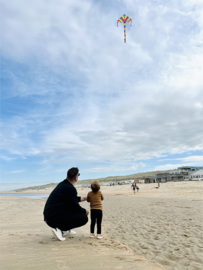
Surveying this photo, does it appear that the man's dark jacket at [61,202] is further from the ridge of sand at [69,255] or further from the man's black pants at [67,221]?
the ridge of sand at [69,255]

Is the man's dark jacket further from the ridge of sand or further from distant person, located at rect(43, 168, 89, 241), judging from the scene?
the ridge of sand

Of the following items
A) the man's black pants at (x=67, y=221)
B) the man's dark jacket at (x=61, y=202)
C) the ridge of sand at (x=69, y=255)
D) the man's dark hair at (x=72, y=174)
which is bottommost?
the ridge of sand at (x=69, y=255)

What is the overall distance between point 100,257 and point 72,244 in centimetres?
104

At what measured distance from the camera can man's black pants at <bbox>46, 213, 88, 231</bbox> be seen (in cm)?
457

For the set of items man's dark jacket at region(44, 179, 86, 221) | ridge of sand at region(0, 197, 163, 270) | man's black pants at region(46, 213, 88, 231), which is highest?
man's dark jacket at region(44, 179, 86, 221)

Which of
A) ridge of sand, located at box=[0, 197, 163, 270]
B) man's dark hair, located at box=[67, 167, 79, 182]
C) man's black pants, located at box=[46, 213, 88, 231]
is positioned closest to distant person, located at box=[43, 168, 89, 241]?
man's black pants, located at box=[46, 213, 88, 231]

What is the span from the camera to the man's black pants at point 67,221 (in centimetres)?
457

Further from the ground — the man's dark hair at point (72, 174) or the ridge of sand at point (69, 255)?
the man's dark hair at point (72, 174)

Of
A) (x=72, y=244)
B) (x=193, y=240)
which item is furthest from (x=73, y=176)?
(x=193, y=240)

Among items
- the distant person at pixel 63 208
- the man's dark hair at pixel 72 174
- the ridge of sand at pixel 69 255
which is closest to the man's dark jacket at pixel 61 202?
the distant person at pixel 63 208

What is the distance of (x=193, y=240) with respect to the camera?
521 centimetres

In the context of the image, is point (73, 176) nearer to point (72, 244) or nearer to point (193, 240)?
point (72, 244)

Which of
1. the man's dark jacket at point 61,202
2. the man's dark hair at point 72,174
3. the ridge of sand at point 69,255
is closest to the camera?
the ridge of sand at point 69,255

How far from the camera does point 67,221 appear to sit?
4629 millimetres
